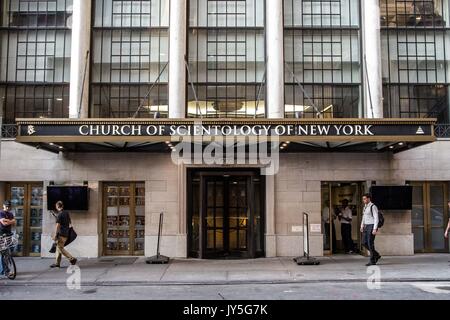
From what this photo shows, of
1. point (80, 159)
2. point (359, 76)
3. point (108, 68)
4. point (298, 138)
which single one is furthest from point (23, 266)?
point (359, 76)

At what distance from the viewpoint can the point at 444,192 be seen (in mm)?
16078

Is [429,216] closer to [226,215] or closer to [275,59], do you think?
[226,215]

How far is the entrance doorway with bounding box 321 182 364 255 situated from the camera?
15.8 metres

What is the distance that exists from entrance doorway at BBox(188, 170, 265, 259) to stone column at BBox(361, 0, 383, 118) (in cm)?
465

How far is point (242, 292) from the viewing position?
10438 mm

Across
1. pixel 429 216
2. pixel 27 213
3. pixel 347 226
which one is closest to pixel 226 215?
pixel 347 226

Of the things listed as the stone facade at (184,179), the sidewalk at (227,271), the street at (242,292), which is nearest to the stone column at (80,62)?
the stone facade at (184,179)

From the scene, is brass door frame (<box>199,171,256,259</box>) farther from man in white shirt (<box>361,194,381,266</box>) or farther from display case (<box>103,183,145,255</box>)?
man in white shirt (<box>361,194,381,266</box>)

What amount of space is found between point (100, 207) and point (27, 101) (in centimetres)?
459

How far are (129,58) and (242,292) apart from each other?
954cm

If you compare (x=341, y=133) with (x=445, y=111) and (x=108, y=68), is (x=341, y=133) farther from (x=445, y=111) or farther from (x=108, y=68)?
(x=108, y=68)
